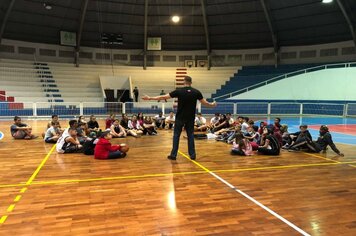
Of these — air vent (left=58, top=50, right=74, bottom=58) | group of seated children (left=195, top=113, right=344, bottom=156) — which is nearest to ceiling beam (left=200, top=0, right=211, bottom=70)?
air vent (left=58, top=50, right=74, bottom=58)

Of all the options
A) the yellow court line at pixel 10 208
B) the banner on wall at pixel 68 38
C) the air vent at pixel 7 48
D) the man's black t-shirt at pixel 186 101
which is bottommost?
the yellow court line at pixel 10 208

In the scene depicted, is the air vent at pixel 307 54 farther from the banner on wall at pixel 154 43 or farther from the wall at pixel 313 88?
the banner on wall at pixel 154 43

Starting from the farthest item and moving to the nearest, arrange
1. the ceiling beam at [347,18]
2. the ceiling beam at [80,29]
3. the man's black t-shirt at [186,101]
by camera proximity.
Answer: the ceiling beam at [80,29], the ceiling beam at [347,18], the man's black t-shirt at [186,101]

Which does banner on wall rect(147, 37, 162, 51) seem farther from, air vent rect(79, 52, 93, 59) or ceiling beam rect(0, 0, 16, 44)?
ceiling beam rect(0, 0, 16, 44)

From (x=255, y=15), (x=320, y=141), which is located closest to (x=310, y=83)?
(x=255, y=15)

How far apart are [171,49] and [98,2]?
332 inches

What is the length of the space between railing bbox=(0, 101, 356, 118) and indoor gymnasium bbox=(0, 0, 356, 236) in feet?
0.29

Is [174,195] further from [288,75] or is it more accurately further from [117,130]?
[288,75]

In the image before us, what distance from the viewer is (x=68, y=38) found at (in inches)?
1021

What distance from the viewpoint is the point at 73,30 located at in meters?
26.0

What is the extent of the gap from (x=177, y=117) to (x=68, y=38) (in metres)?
21.9

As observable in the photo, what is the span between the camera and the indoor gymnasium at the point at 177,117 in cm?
419

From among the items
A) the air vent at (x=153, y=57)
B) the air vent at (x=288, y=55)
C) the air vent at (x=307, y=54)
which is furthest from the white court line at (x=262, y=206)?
the air vent at (x=153, y=57)

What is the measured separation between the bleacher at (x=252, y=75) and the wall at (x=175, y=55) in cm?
85
